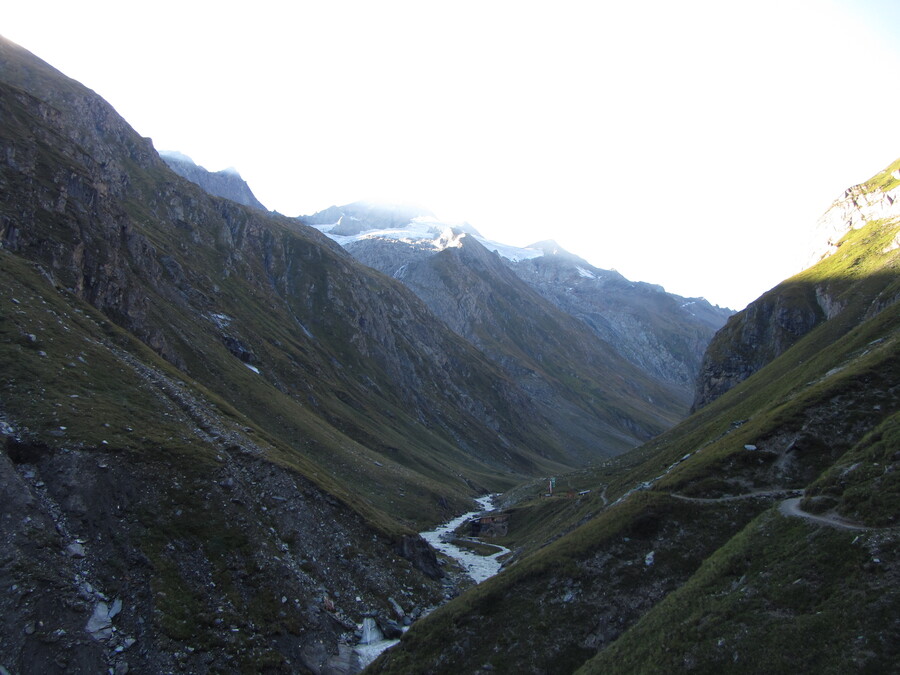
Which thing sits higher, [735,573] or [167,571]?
[735,573]

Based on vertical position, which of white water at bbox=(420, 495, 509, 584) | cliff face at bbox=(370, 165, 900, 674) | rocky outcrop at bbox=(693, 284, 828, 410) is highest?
rocky outcrop at bbox=(693, 284, 828, 410)

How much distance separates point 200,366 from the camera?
328 ft

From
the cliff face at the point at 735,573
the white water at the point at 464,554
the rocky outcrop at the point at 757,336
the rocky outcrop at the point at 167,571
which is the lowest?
the white water at the point at 464,554

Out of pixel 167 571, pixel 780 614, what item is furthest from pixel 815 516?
pixel 167 571

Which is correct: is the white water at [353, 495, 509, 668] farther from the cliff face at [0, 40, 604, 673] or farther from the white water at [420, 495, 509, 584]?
the cliff face at [0, 40, 604, 673]

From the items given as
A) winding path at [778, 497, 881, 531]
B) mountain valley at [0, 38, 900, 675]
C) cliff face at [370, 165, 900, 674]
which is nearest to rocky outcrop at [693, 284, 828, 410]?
mountain valley at [0, 38, 900, 675]

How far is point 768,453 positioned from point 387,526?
41.0m

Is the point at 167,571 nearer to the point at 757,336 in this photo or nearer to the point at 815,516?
the point at 815,516

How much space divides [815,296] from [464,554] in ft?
419

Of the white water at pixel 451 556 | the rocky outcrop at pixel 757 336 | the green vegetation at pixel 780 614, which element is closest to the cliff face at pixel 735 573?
the green vegetation at pixel 780 614

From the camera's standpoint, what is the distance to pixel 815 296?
146 meters

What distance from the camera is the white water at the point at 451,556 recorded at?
4053 centimetres

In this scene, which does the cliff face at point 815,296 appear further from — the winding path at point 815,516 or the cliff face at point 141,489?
the cliff face at point 141,489

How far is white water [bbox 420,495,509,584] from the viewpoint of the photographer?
2864 inches
